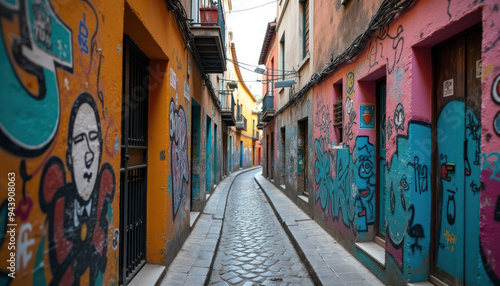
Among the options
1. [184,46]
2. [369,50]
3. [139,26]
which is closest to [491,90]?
[369,50]

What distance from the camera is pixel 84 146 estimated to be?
191 cm

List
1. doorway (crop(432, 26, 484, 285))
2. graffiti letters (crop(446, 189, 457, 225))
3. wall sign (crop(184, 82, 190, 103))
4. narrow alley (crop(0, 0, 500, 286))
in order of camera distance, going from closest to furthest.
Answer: narrow alley (crop(0, 0, 500, 286)) → doorway (crop(432, 26, 484, 285)) → graffiti letters (crop(446, 189, 457, 225)) → wall sign (crop(184, 82, 190, 103))

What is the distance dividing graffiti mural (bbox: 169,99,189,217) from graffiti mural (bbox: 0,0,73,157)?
2609mm

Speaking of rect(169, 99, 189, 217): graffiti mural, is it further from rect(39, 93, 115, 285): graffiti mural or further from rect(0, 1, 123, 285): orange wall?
rect(39, 93, 115, 285): graffiti mural

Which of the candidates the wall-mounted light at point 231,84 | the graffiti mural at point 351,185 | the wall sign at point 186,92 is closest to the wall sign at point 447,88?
the graffiti mural at point 351,185

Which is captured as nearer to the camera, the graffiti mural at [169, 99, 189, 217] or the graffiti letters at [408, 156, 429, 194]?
the graffiti letters at [408, 156, 429, 194]

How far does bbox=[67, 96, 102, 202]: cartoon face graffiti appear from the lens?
1774 millimetres

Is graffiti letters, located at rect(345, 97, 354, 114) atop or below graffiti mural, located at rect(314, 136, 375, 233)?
atop

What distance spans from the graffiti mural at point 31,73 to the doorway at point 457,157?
3307 millimetres

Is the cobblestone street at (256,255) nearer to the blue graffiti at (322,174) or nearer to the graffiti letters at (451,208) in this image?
the blue graffiti at (322,174)

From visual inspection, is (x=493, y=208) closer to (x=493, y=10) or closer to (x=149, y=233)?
(x=493, y=10)

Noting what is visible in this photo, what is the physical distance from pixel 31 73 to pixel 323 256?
181 inches

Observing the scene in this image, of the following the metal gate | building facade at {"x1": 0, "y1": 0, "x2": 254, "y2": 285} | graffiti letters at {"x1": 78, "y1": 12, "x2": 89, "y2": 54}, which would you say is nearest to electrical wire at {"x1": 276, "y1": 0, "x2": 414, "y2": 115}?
building facade at {"x1": 0, "y1": 0, "x2": 254, "y2": 285}

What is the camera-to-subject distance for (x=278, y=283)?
4.05 meters
